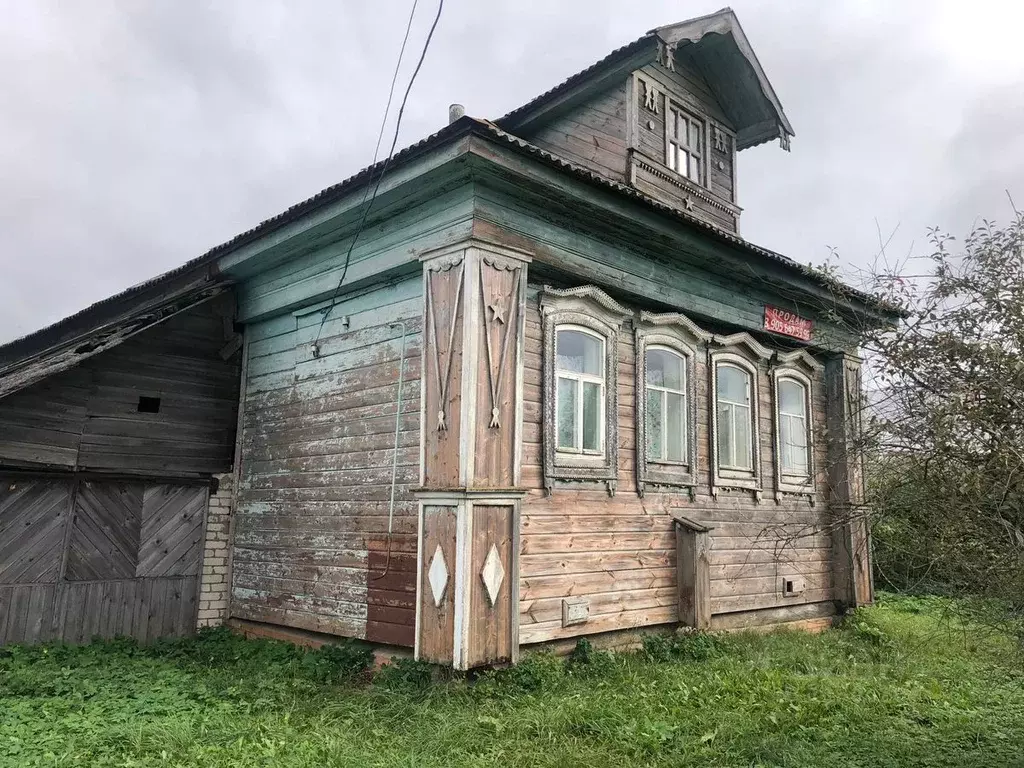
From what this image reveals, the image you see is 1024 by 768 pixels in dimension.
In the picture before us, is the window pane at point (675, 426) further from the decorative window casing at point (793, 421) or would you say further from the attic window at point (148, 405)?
the attic window at point (148, 405)

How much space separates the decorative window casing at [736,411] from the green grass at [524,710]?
2.48 m

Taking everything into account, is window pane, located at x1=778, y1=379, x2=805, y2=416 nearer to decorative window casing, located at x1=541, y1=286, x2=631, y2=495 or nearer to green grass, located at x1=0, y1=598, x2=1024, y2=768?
decorative window casing, located at x1=541, y1=286, x2=631, y2=495

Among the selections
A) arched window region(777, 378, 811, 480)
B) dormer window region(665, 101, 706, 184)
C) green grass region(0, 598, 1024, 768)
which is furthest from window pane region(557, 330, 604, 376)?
dormer window region(665, 101, 706, 184)

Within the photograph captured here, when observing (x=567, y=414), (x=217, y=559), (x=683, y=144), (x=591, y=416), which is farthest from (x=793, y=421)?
(x=217, y=559)

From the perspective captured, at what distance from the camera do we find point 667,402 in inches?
360

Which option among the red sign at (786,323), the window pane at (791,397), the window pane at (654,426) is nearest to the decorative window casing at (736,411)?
the red sign at (786,323)

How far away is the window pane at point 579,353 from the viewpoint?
788 centimetres

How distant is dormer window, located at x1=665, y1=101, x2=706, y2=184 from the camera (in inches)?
436

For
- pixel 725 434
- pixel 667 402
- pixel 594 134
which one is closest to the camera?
pixel 667 402

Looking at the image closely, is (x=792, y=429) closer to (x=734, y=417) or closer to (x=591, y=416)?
(x=734, y=417)

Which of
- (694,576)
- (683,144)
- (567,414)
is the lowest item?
(694,576)

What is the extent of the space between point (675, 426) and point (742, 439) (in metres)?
1.50

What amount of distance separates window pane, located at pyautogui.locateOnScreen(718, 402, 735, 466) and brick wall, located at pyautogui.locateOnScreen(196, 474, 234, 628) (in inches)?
241

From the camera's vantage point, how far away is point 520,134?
34.9ft
